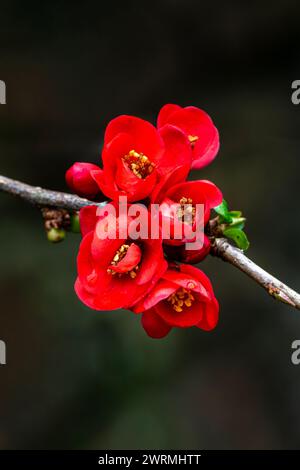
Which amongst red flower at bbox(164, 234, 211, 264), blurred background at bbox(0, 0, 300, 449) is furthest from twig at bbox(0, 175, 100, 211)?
blurred background at bbox(0, 0, 300, 449)

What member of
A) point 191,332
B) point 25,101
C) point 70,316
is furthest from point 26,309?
point 25,101

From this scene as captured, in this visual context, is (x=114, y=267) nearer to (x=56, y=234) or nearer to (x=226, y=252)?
(x=226, y=252)

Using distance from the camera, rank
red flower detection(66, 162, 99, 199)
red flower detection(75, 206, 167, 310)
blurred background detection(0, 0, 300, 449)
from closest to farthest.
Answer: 1. red flower detection(75, 206, 167, 310)
2. red flower detection(66, 162, 99, 199)
3. blurred background detection(0, 0, 300, 449)

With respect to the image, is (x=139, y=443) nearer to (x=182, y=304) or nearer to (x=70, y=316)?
(x=70, y=316)

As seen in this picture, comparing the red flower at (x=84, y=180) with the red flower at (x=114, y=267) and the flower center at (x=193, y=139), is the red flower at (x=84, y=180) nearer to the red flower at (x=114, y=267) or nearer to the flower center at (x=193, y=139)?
the red flower at (x=114, y=267)

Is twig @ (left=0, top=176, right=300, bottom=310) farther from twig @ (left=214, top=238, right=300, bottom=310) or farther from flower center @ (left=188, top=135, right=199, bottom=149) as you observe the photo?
flower center @ (left=188, top=135, right=199, bottom=149)

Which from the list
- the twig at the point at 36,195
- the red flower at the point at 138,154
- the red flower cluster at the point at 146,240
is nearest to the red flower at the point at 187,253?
the red flower cluster at the point at 146,240
